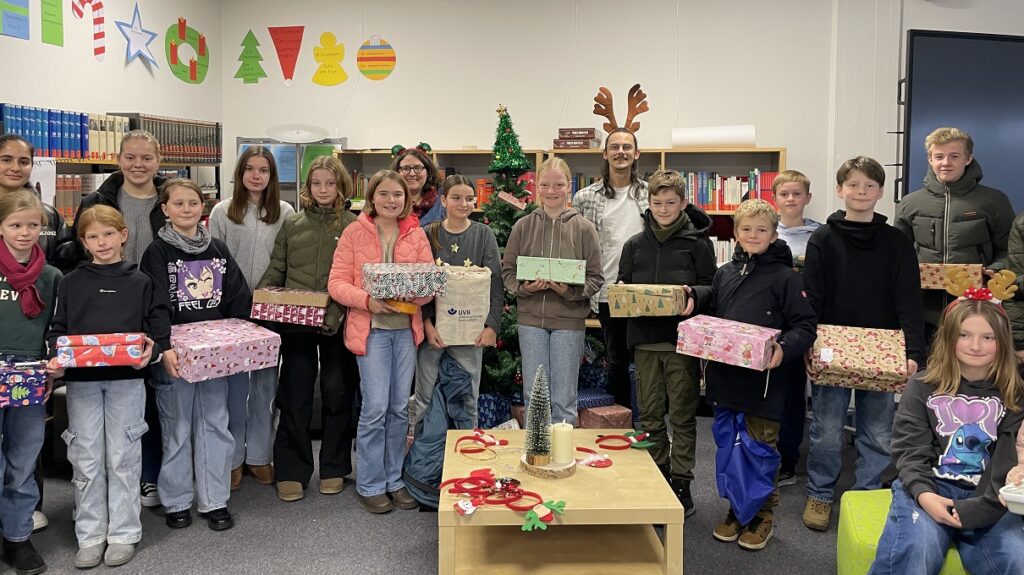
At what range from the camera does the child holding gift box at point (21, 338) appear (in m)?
2.75

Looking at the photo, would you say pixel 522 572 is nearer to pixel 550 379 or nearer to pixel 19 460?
pixel 550 379

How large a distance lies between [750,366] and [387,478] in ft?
5.15

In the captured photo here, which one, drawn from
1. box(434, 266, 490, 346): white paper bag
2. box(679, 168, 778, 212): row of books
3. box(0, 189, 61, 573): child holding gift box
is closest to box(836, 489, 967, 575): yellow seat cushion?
box(434, 266, 490, 346): white paper bag

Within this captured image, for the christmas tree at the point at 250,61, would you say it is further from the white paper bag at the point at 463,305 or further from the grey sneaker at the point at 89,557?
the grey sneaker at the point at 89,557

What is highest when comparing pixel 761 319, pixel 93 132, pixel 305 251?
pixel 93 132

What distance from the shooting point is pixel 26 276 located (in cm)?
276

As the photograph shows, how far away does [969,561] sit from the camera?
2277 millimetres

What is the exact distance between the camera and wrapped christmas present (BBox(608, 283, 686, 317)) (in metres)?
3.09

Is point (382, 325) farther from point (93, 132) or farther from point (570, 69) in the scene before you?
point (570, 69)

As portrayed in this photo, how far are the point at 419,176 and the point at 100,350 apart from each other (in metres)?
1.50

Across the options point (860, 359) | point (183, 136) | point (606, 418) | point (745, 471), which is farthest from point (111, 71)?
point (860, 359)

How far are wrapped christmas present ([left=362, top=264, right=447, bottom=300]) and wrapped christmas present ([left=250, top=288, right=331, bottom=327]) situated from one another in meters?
0.24

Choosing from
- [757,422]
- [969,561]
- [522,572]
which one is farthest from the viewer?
[757,422]

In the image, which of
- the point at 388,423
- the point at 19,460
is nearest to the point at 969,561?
the point at 388,423
